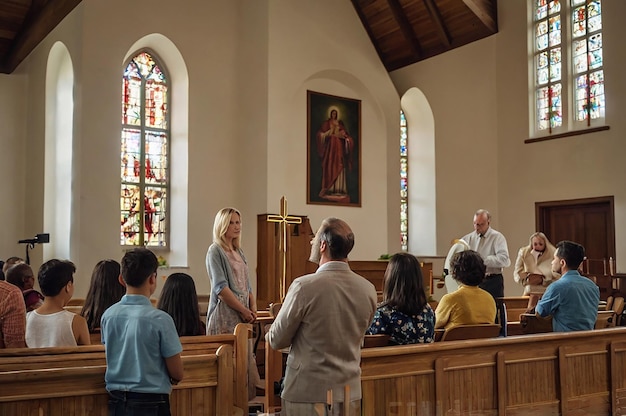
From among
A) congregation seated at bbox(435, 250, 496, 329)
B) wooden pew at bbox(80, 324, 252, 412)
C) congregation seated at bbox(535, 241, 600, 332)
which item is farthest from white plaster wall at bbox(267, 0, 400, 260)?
wooden pew at bbox(80, 324, 252, 412)

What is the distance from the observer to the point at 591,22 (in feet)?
38.2

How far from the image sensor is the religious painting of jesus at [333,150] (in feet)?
38.5

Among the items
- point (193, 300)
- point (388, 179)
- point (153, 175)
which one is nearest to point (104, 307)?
point (193, 300)

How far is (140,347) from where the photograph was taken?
9.20 feet

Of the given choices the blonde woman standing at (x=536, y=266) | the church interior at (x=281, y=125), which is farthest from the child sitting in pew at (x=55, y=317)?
the church interior at (x=281, y=125)

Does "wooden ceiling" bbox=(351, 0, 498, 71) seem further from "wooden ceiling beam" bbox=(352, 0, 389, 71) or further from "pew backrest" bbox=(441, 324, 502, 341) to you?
"pew backrest" bbox=(441, 324, 502, 341)

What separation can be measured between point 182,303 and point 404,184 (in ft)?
33.5

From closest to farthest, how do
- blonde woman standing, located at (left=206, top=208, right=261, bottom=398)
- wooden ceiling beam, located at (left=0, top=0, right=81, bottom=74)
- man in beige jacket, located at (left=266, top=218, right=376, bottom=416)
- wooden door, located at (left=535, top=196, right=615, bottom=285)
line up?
man in beige jacket, located at (left=266, top=218, right=376, bottom=416), blonde woman standing, located at (left=206, top=208, right=261, bottom=398), wooden ceiling beam, located at (left=0, top=0, right=81, bottom=74), wooden door, located at (left=535, top=196, right=615, bottom=285)

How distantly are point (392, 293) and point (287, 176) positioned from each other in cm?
770

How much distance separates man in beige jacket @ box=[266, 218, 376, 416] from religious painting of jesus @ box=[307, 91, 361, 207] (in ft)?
28.0

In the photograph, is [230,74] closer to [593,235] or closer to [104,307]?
[593,235]

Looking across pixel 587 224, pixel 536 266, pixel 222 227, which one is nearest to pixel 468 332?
pixel 222 227

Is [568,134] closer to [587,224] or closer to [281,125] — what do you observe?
[587,224]

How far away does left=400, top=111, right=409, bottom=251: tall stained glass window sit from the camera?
1364 centimetres
